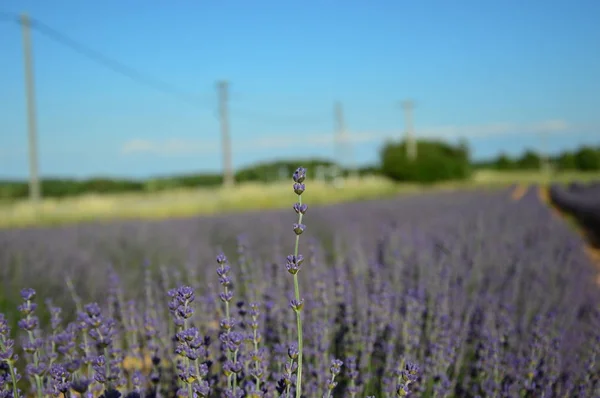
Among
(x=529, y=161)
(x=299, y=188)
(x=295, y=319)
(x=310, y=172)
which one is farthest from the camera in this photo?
(x=529, y=161)

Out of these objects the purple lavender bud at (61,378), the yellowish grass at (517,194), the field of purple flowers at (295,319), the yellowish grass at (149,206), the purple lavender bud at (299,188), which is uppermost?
the purple lavender bud at (299,188)

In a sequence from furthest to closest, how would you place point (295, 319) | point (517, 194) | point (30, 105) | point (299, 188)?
point (517, 194) → point (30, 105) → point (295, 319) → point (299, 188)

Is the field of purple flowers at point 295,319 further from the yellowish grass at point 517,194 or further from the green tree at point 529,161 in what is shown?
the green tree at point 529,161

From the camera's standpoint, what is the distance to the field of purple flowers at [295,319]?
1392 mm

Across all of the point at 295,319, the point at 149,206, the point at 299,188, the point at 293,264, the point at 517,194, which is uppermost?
the point at 299,188

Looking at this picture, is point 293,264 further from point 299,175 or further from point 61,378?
point 61,378

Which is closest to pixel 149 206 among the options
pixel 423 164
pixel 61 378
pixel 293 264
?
pixel 61 378

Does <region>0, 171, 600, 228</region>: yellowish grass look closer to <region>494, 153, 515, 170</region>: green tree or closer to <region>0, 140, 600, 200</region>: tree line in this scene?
<region>0, 140, 600, 200</region>: tree line

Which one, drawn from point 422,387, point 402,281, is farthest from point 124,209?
point 422,387

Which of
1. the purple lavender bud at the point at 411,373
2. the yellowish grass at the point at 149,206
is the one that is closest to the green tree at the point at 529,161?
the yellowish grass at the point at 149,206

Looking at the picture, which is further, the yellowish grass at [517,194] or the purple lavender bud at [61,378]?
the yellowish grass at [517,194]

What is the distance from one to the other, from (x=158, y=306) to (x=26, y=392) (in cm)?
81

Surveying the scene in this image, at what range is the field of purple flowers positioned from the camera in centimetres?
139

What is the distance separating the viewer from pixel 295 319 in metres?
2.39
